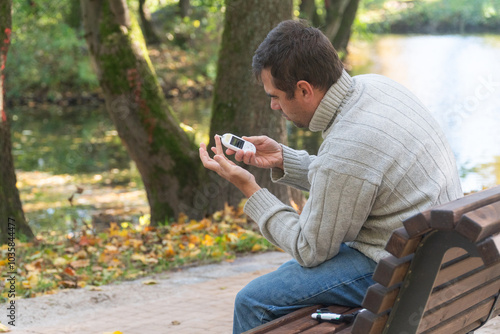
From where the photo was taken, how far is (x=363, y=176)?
8.34 ft

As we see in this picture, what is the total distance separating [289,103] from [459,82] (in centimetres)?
1796

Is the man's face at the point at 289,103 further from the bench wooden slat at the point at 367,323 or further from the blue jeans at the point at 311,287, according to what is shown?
the bench wooden slat at the point at 367,323

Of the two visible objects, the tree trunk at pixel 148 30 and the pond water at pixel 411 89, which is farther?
the tree trunk at pixel 148 30

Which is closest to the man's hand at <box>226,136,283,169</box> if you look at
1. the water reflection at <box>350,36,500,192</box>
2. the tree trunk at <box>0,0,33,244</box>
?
the tree trunk at <box>0,0,33,244</box>

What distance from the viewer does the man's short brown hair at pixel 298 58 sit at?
8.89ft

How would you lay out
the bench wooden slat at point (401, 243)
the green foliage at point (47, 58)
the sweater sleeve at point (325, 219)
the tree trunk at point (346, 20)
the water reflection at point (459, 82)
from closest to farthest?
the bench wooden slat at point (401, 243) < the sweater sleeve at point (325, 219) < the water reflection at point (459, 82) < the tree trunk at point (346, 20) < the green foliage at point (47, 58)

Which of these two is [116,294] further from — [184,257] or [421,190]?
[421,190]

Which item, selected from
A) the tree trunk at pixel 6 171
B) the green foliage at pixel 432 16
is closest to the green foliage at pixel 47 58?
the green foliage at pixel 432 16

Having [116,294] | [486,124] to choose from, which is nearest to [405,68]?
[486,124]

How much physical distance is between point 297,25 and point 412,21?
37.7 meters

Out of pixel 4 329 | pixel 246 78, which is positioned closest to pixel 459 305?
pixel 4 329

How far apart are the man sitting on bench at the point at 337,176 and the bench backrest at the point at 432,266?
0.38 metres

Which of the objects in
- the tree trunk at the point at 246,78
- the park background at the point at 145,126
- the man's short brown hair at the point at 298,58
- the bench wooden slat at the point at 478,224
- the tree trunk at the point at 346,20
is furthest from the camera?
the tree trunk at the point at 346,20

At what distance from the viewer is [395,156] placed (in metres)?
2.59
